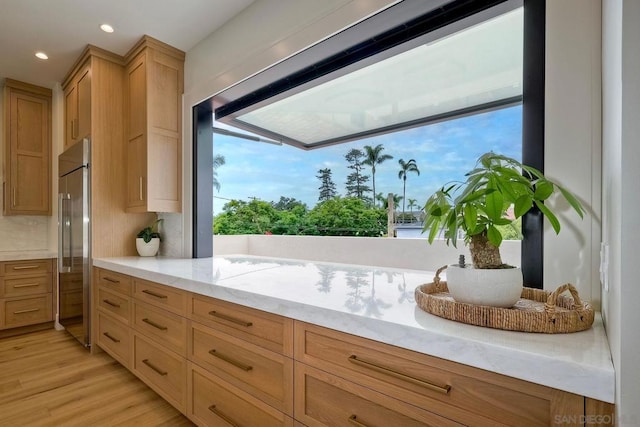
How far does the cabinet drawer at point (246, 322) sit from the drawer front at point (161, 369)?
0.36 m

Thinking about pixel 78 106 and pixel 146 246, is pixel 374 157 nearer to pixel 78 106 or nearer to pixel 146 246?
pixel 146 246

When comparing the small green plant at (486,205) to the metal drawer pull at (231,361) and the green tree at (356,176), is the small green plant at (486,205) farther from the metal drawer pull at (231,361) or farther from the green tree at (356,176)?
the green tree at (356,176)

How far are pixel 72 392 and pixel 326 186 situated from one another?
13.1 feet

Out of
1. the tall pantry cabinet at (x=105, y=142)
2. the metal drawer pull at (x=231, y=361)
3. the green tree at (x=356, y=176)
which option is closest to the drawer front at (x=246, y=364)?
the metal drawer pull at (x=231, y=361)

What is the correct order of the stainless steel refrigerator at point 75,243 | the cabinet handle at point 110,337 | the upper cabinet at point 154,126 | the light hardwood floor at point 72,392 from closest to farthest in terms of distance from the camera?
the light hardwood floor at point 72,392 < the cabinet handle at point 110,337 < the upper cabinet at point 154,126 < the stainless steel refrigerator at point 75,243

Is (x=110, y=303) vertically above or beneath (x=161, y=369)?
above

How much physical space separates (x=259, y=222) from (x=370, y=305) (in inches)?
179

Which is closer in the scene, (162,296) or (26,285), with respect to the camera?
(162,296)

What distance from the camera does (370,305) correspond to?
115cm

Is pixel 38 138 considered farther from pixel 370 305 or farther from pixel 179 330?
pixel 370 305

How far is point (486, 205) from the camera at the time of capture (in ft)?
3.02

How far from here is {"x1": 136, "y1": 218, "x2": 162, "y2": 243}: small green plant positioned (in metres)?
3.00

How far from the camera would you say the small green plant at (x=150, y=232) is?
9.84ft

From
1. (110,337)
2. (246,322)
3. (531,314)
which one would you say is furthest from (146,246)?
(531,314)
